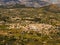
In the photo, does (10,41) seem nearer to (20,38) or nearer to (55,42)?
(20,38)

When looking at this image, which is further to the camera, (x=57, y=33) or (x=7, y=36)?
(x=57, y=33)

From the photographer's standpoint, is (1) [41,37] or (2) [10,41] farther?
(1) [41,37]

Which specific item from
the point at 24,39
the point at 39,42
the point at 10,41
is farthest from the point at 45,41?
the point at 10,41

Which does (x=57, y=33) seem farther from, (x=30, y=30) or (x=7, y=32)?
(x=7, y=32)

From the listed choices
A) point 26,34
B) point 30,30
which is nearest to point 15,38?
point 26,34

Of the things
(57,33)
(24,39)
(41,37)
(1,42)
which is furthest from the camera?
(57,33)

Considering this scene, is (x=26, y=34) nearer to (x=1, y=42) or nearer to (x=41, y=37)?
(x=41, y=37)

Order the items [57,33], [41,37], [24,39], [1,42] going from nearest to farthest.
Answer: [1,42], [24,39], [41,37], [57,33]

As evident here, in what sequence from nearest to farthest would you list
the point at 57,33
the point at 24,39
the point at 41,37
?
the point at 24,39 → the point at 41,37 → the point at 57,33
